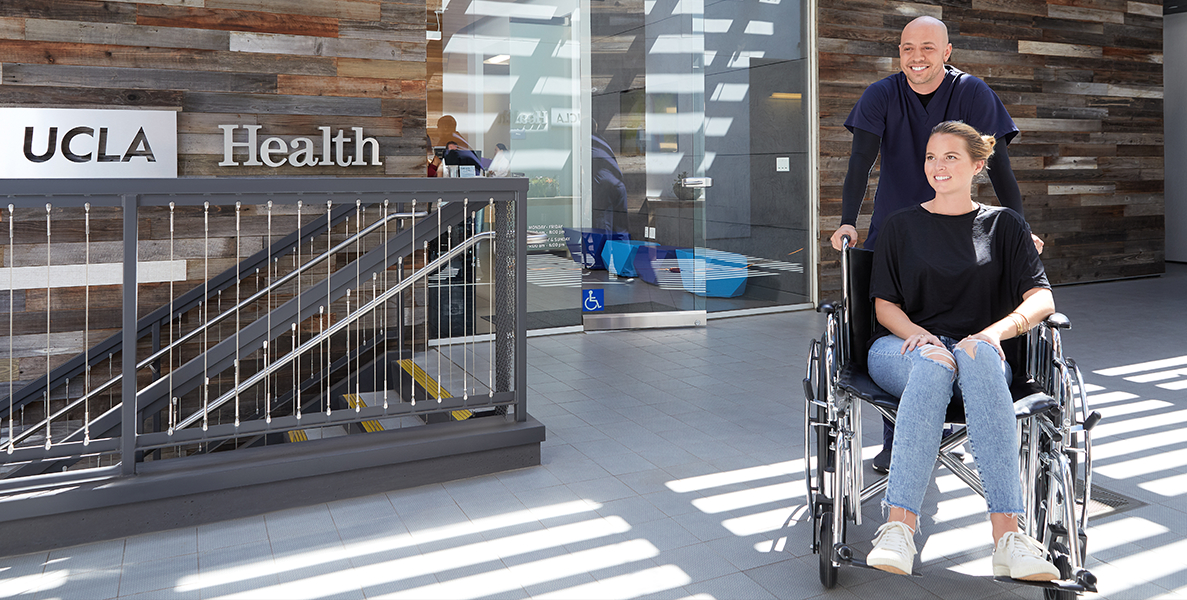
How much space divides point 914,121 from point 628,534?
65.7 inches

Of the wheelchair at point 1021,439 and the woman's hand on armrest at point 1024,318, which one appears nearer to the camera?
the wheelchair at point 1021,439

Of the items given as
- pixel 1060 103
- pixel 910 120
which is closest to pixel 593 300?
pixel 910 120

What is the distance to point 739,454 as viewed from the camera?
11.7 feet

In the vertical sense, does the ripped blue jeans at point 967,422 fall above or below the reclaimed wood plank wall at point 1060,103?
below

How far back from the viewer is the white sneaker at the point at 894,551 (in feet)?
6.84

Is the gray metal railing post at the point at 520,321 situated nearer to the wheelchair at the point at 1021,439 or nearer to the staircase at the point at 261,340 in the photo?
the staircase at the point at 261,340

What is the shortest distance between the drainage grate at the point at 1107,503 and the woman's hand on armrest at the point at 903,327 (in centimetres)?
91

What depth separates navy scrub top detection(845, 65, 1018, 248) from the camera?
302 centimetres

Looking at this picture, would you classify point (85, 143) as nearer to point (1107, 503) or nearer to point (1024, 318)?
point (1024, 318)

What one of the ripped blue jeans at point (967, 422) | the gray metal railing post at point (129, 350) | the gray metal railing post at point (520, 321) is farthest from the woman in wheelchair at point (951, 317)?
the gray metal railing post at point (129, 350)

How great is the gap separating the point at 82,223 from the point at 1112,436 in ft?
15.7

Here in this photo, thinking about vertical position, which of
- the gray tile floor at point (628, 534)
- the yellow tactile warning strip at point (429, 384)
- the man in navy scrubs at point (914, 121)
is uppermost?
the man in navy scrubs at point (914, 121)

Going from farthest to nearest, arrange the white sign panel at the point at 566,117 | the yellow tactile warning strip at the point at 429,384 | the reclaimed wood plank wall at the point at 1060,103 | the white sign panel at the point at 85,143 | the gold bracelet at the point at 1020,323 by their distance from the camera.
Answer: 1. the reclaimed wood plank wall at the point at 1060,103
2. the white sign panel at the point at 566,117
3. the white sign panel at the point at 85,143
4. the yellow tactile warning strip at the point at 429,384
5. the gold bracelet at the point at 1020,323

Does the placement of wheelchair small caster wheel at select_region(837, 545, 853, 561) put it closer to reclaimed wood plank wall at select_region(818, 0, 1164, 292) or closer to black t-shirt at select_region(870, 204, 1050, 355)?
black t-shirt at select_region(870, 204, 1050, 355)
